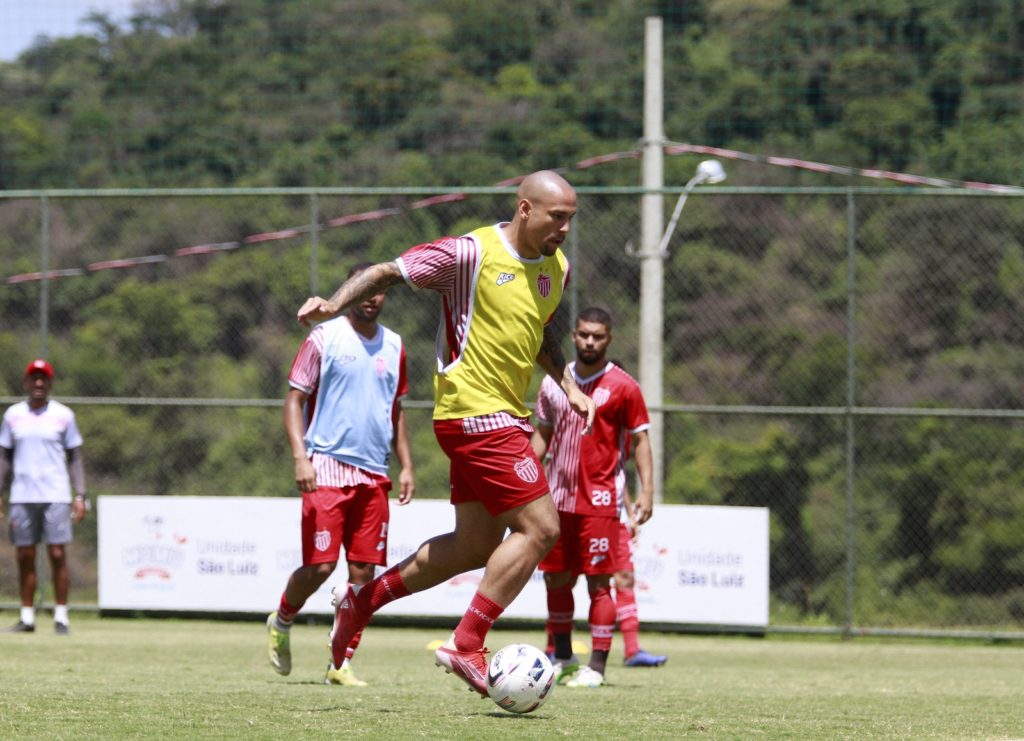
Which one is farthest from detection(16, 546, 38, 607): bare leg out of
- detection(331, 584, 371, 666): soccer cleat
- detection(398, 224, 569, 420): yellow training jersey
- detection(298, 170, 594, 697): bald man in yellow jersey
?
detection(398, 224, 569, 420): yellow training jersey

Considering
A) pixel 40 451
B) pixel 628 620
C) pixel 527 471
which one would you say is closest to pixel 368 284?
pixel 527 471

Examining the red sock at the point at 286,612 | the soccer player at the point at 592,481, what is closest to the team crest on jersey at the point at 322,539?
the red sock at the point at 286,612

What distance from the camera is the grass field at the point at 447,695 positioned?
5.75 m

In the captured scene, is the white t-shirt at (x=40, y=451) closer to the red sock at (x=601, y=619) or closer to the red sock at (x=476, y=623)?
the red sock at (x=601, y=619)

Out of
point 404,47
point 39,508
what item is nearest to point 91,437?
point 39,508

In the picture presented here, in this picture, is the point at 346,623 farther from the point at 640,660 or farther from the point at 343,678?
the point at 640,660

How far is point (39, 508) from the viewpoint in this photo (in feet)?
40.9

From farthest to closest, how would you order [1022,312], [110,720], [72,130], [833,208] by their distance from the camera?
[72,130] → [833,208] → [1022,312] → [110,720]

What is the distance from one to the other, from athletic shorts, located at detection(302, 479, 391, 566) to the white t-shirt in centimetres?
456

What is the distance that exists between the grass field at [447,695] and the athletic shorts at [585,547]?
70cm

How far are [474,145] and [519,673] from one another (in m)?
24.4

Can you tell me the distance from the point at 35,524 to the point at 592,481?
210 inches

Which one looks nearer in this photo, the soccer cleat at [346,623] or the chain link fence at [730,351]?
the soccer cleat at [346,623]

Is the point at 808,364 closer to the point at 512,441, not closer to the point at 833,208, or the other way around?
the point at 833,208
